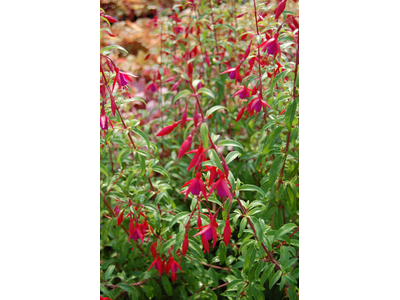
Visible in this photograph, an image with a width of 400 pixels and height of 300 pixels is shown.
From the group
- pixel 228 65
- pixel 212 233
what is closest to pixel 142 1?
pixel 228 65

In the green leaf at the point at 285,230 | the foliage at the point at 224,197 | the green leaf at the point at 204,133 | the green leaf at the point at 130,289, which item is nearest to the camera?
the green leaf at the point at 204,133

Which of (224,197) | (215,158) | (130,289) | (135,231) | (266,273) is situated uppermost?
(215,158)

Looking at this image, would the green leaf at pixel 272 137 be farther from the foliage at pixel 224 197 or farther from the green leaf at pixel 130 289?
the green leaf at pixel 130 289

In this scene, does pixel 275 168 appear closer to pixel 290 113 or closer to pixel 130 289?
pixel 290 113

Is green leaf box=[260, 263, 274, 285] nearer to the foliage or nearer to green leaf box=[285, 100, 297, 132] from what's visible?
the foliage

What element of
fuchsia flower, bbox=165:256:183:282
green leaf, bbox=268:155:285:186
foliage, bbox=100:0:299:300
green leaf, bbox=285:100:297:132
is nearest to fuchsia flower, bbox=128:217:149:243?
foliage, bbox=100:0:299:300

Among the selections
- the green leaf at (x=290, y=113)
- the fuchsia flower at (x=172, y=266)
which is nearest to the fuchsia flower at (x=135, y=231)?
the fuchsia flower at (x=172, y=266)

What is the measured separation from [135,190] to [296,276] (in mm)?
651

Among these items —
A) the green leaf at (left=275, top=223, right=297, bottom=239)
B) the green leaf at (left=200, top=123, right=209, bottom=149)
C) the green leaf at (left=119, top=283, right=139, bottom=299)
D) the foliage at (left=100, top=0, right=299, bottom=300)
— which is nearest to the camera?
the green leaf at (left=200, top=123, right=209, bottom=149)

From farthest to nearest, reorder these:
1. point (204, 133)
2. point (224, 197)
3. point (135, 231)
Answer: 1. point (135, 231)
2. point (224, 197)
3. point (204, 133)

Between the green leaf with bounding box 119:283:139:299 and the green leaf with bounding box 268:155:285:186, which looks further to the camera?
the green leaf with bounding box 119:283:139:299

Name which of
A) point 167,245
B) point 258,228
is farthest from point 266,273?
point 167,245

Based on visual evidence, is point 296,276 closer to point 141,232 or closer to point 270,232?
point 270,232
